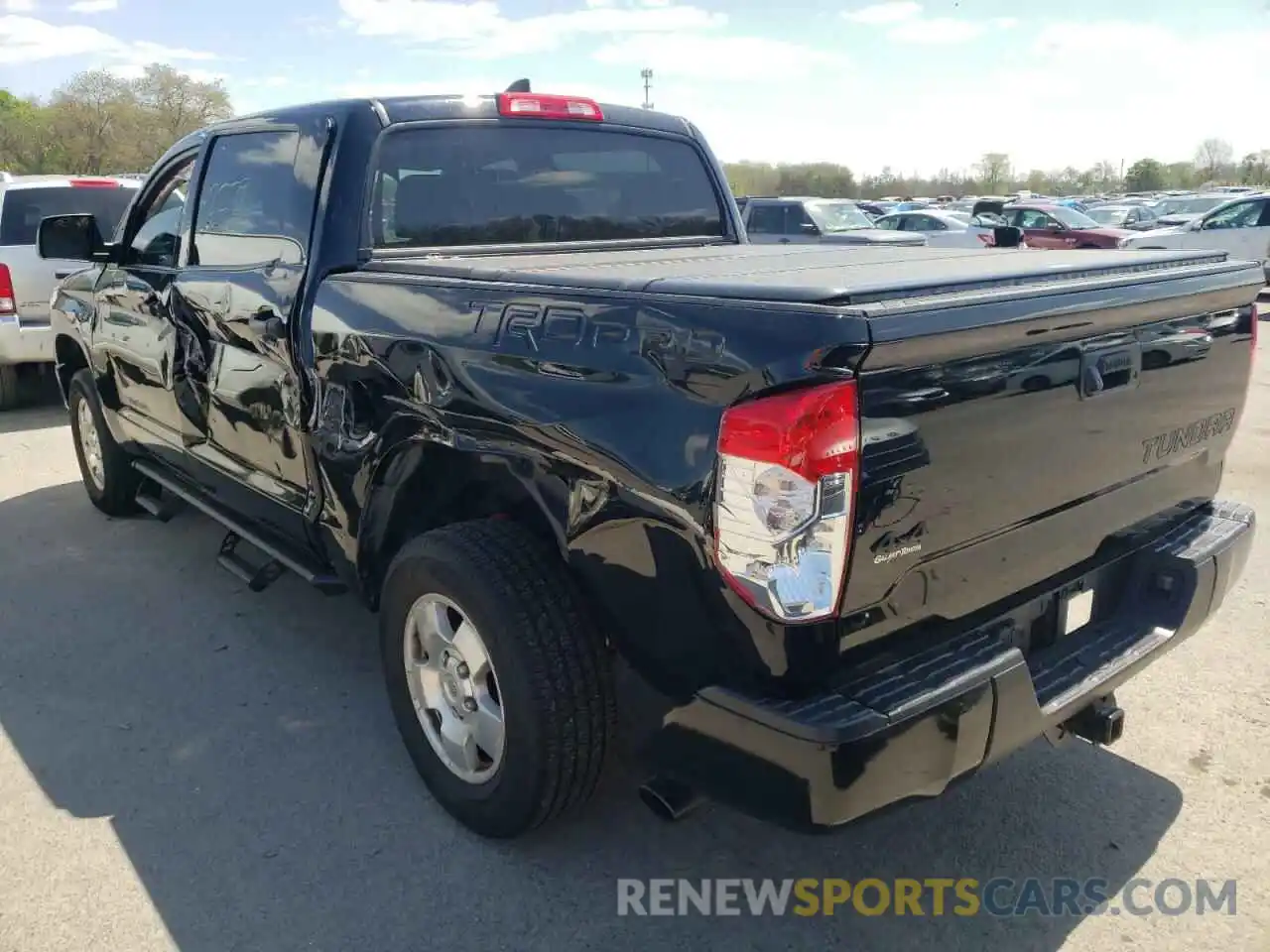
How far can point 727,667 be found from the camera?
6.93 feet

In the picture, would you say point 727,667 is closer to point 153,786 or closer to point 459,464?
point 459,464

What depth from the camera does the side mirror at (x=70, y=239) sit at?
4.66m

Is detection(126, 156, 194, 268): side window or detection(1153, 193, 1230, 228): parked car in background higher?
detection(126, 156, 194, 268): side window

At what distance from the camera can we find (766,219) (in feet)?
52.1

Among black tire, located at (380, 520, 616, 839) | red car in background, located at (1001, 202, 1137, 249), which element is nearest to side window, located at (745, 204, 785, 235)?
red car in background, located at (1001, 202, 1137, 249)

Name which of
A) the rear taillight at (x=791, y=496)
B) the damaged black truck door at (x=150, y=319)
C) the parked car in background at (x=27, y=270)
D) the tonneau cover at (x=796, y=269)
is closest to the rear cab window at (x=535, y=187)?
the tonneau cover at (x=796, y=269)

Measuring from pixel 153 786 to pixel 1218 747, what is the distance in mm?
3275

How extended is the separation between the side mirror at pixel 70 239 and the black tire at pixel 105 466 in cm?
82

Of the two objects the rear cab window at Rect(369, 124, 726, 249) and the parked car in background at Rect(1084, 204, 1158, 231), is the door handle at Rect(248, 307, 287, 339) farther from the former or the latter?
the parked car in background at Rect(1084, 204, 1158, 231)

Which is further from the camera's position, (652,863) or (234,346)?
(234,346)

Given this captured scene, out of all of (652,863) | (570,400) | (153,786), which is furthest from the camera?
(153,786)

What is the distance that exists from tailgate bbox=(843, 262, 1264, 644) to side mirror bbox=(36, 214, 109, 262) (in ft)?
13.5

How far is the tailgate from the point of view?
1.97m

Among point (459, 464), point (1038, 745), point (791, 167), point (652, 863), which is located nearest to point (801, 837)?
point (652, 863)
